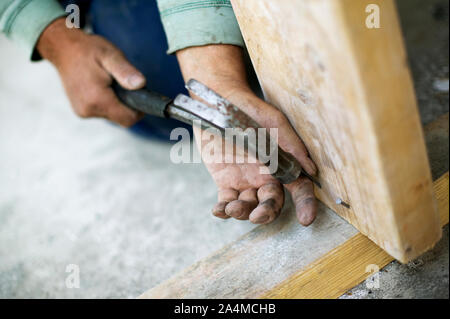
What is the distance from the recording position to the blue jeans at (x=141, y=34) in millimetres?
1671

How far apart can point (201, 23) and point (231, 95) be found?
10.4 inches

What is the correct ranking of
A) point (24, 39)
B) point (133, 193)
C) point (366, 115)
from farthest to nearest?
1. point (133, 193)
2. point (24, 39)
3. point (366, 115)

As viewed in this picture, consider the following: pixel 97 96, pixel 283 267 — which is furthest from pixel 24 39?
pixel 283 267

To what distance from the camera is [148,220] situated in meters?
1.67

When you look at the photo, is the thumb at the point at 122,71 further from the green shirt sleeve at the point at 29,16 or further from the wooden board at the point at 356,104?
the wooden board at the point at 356,104

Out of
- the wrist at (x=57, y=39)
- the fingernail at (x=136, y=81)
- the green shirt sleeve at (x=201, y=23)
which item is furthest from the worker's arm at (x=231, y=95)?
the wrist at (x=57, y=39)

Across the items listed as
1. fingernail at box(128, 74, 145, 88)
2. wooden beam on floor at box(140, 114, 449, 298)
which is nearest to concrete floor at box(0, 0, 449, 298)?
wooden beam on floor at box(140, 114, 449, 298)

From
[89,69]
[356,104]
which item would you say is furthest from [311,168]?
[89,69]

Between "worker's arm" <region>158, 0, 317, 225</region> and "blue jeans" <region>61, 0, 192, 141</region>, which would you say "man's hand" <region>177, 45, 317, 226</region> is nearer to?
"worker's arm" <region>158, 0, 317, 225</region>

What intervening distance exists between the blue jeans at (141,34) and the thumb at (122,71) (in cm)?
29

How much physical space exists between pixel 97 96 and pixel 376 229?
38.9 inches

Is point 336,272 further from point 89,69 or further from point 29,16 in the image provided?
point 29,16

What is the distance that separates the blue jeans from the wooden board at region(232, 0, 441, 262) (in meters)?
0.87

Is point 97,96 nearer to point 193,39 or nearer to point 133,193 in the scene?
point 193,39
